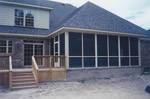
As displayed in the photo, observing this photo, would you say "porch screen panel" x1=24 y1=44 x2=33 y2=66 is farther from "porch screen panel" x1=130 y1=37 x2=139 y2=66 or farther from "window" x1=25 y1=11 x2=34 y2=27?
"porch screen panel" x1=130 y1=37 x2=139 y2=66

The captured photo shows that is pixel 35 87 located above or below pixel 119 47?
below

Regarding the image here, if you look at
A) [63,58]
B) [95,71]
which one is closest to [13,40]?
[63,58]

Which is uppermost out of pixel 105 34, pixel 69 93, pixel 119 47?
pixel 105 34

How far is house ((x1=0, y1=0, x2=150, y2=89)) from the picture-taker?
9.75 m

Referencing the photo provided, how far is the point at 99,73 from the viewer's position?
429 inches

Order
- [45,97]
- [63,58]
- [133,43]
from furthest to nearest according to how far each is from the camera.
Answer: [133,43], [63,58], [45,97]

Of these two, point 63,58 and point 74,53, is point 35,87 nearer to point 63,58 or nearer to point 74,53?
point 63,58

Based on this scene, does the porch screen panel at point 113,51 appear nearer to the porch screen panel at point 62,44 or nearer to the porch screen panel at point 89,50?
the porch screen panel at point 89,50

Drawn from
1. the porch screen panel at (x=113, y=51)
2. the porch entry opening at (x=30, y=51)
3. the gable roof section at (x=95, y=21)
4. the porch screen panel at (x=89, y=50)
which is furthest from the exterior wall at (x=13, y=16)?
the porch screen panel at (x=113, y=51)

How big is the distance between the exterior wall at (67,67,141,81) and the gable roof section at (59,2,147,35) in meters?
3.14

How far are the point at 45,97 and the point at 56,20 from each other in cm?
1070

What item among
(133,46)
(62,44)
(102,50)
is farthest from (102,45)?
(133,46)

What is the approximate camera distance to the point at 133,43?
13.0 metres

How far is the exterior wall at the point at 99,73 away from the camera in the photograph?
9.93 metres
